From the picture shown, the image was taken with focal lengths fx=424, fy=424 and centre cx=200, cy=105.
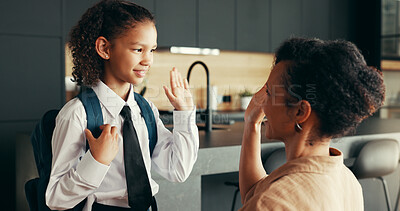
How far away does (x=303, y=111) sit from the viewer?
85 centimetres

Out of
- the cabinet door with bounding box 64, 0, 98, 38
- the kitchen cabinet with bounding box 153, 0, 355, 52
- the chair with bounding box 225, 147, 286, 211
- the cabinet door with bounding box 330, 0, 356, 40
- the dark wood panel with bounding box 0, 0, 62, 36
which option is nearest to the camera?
the chair with bounding box 225, 147, 286, 211

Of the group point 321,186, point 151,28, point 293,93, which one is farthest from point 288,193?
point 151,28

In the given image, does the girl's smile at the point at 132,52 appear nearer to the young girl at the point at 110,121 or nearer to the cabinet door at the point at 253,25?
the young girl at the point at 110,121

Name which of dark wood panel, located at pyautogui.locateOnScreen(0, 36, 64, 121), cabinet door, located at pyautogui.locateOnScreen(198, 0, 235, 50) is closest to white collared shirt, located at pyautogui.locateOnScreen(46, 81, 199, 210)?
dark wood panel, located at pyautogui.locateOnScreen(0, 36, 64, 121)

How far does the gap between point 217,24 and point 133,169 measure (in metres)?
3.44

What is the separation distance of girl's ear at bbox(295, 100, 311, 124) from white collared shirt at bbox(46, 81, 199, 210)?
0.42m

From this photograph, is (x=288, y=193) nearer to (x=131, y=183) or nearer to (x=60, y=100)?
(x=131, y=183)

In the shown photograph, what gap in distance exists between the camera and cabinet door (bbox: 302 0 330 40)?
16.7 feet

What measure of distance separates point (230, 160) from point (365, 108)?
105 centimetres

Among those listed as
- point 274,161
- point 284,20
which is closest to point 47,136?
point 274,161

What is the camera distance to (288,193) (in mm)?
780

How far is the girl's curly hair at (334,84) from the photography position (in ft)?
2.65

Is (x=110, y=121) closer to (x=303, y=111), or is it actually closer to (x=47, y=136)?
(x=47, y=136)

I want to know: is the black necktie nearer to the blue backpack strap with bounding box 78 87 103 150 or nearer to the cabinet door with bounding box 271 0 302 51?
the blue backpack strap with bounding box 78 87 103 150
